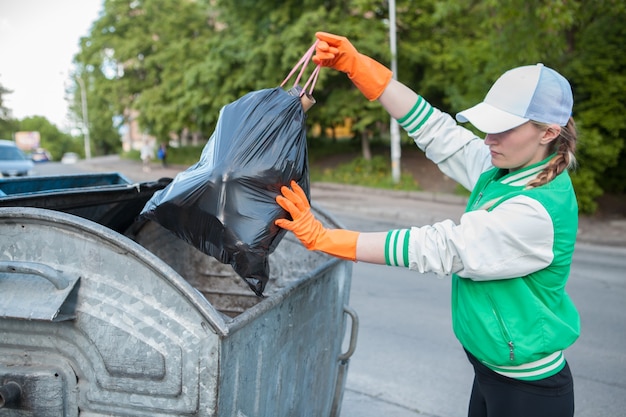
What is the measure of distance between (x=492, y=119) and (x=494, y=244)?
0.40m

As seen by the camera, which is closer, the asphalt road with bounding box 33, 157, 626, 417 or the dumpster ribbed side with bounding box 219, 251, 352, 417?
the dumpster ribbed side with bounding box 219, 251, 352, 417

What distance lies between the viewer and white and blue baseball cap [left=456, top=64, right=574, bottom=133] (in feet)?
5.58

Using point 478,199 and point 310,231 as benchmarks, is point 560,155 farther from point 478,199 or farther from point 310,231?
point 310,231

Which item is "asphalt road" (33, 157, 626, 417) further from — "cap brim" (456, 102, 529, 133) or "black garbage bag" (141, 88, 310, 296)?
"cap brim" (456, 102, 529, 133)

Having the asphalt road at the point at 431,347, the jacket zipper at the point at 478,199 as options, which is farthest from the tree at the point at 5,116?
the jacket zipper at the point at 478,199

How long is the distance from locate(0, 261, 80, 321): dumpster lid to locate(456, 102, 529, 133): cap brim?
129 centimetres

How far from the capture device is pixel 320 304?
2.25m

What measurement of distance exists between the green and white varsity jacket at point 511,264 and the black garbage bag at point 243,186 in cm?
45

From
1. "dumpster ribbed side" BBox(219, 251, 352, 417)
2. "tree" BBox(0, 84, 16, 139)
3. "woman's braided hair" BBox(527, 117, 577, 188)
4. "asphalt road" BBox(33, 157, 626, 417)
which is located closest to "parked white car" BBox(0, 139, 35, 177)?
"asphalt road" BBox(33, 157, 626, 417)

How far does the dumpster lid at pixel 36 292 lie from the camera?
5.01ft

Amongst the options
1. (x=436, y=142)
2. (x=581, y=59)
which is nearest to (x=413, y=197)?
(x=581, y=59)

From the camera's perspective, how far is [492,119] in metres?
1.74

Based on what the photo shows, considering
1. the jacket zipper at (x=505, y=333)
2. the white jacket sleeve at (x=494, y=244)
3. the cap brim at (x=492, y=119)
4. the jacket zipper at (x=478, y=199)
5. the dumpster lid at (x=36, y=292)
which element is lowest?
the jacket zipper at (x=505, y=333)

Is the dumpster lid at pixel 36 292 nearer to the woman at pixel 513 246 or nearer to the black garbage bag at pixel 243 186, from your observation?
the black garbage bag at pixel 243 186
